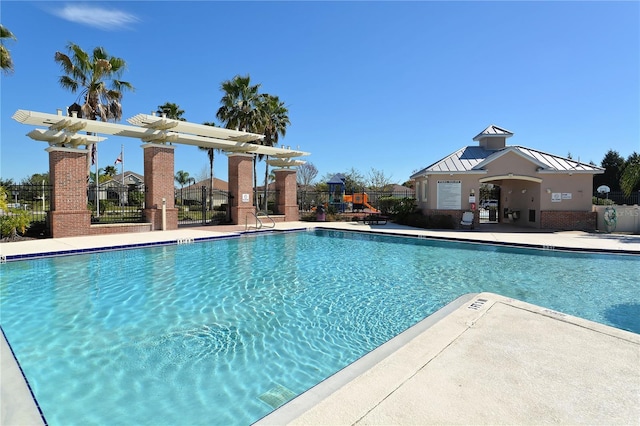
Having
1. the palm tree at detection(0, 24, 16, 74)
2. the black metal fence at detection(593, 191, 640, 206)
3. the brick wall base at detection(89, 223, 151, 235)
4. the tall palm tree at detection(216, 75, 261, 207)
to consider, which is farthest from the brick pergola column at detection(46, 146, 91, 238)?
the black metal fence at detection(593, 191, 640, 206)

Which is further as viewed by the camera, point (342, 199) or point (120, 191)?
point (342, 199)

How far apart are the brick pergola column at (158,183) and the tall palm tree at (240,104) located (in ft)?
26.4

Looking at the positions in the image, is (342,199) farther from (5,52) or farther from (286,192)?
(5,52)

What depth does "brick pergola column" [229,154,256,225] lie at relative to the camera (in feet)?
59.7

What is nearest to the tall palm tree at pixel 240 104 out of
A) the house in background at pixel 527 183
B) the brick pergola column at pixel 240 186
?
the brick pergola column at pixel 240 186

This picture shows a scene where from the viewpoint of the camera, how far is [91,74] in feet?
61.7

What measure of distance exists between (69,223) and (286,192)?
11023 millimetres

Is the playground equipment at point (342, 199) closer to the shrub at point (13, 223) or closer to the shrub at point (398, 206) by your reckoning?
the shrub at point (398, 206)

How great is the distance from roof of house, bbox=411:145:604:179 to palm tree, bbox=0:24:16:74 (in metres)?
17.5

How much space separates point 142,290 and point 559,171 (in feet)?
57.6

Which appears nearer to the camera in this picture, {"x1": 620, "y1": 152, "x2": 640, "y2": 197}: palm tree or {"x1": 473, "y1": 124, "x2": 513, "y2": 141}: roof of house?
{"x1": 620, "y1": 152, "x2": 640, "y2": 197}: palm tree

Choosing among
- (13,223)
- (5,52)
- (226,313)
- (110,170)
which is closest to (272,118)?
(5,52)

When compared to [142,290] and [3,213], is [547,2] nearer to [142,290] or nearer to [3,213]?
[142,290]

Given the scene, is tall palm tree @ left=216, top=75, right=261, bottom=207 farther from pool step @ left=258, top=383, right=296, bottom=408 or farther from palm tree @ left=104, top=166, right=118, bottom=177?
palm tree @ left=104, top=166, right=118, bottom=177
